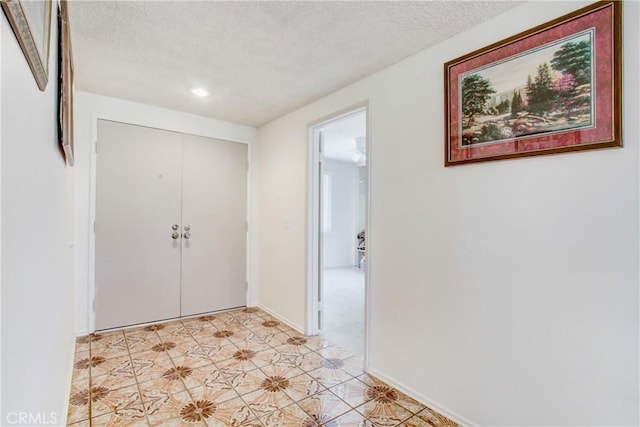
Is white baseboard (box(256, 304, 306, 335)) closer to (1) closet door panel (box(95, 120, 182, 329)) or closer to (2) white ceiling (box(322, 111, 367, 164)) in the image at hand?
(1) closet door panel (box(95, 120, 182, 329))

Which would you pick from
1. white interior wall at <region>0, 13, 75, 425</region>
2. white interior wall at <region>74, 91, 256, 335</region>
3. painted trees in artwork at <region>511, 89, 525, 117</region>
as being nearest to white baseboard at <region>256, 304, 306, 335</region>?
white interior wall at <region>74, 91, 256, 335</region>

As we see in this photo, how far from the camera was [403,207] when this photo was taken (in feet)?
7.32

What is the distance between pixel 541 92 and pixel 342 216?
6042 mm

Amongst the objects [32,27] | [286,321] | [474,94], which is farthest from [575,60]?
[286,321]

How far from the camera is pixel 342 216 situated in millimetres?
7559

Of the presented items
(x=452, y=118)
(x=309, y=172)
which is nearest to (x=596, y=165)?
(x=452, y=118)

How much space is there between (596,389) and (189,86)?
10.8 feet

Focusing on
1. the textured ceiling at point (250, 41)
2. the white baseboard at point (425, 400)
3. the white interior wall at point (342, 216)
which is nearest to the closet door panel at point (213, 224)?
the textured ceiling at point (250, 41)

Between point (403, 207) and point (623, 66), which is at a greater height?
point (623, 66)

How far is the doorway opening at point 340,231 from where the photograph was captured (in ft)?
10.5

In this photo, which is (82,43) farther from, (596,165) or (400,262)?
(596,165)

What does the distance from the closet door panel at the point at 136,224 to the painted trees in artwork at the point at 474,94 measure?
291cm

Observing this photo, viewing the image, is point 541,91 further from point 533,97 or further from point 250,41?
point 250,41

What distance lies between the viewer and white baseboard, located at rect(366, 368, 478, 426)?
6.11ft
